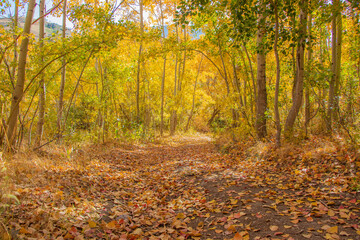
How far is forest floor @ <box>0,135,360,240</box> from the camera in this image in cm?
271

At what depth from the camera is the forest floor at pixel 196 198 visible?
2707 millimetres

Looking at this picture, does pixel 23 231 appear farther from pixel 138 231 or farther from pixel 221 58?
pixel 221 58

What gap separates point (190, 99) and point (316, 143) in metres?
12.6

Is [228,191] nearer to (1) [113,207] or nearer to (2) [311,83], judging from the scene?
(1) [113,207]

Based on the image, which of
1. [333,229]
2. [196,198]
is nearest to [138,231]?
[196,198]

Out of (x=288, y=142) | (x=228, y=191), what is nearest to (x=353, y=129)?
(x=288, y=142)

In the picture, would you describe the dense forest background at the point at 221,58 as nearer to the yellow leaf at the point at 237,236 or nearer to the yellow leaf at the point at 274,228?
the yellow leaf at the point at 274,228

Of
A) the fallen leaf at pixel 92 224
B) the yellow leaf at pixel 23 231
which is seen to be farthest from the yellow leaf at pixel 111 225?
the yellow leaf at pixel 23 231

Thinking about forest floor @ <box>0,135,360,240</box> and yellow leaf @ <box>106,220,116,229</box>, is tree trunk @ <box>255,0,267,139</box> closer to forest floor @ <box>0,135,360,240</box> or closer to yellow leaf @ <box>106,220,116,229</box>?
forest floor @ <box>0,135,360,240</box>

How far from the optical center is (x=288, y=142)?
6082mm

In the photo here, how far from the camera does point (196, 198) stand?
4.14 meters

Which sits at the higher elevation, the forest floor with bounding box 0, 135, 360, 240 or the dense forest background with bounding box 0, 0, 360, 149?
the dense forest background with bounding box 0, 0, 360, 149

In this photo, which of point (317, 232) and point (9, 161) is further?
point (9, 161)

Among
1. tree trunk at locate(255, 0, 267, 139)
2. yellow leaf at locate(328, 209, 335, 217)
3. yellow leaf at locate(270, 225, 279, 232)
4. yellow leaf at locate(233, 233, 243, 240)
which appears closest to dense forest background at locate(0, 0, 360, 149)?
tree trunk at locate(255, 0, 267, 139)
